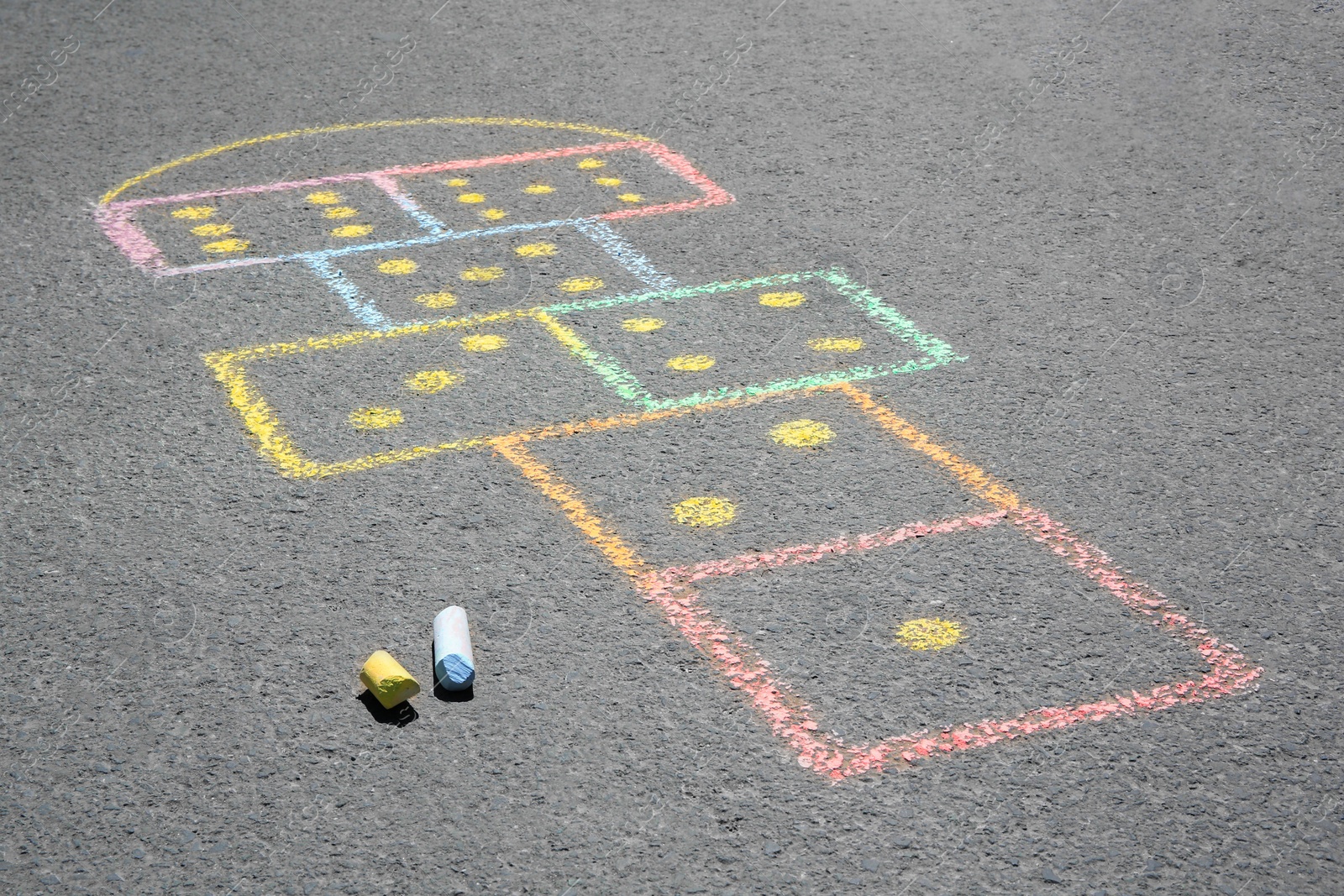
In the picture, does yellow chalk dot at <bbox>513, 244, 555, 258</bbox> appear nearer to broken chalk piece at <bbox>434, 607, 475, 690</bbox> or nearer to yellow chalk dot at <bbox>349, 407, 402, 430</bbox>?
yellow chalk dot at <bbox>349, 407, 402, 430</bbox>

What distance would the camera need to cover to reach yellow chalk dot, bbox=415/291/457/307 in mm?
6805

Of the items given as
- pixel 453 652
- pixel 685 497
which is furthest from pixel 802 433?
pixel 453 652

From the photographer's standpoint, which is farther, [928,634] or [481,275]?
[481,275]

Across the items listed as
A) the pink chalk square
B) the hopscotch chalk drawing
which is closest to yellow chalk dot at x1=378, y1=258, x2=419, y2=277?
the hopscotch chalk drawing

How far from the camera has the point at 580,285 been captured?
7.02m

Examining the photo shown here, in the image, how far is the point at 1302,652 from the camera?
464cm

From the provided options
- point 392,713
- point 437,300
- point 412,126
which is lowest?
point 392,713

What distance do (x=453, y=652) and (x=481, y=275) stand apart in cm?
304

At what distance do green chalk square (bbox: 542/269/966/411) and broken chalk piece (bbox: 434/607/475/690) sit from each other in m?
1.65

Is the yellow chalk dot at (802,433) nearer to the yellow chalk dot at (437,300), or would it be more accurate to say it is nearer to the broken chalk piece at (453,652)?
the broken chalk piece at (453,652)

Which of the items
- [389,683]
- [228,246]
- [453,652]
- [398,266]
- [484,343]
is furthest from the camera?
[228,246]

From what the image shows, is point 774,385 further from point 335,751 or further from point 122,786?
point 122,786

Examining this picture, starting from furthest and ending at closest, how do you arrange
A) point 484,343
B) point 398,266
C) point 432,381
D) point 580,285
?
point 398,266, point 580,285, point 484,343, point 432,381

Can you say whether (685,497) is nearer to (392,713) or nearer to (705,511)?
(705,511)
